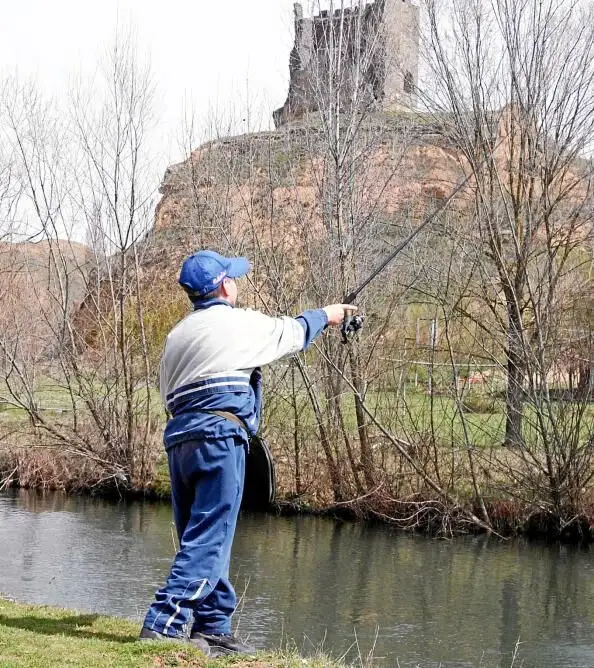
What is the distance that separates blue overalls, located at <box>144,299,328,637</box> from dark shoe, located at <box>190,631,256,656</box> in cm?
12

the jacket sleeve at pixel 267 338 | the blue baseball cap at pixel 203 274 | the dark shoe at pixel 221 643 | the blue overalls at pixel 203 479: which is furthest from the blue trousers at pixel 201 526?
the blue baseball cap at pixel 203 274

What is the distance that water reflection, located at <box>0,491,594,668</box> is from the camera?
35.2ft

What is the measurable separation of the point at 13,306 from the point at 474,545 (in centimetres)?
1150

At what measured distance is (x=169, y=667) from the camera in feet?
16.1

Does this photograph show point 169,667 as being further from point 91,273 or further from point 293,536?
point 91,273

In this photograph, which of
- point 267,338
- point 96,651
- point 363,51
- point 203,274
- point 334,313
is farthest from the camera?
point 363,51

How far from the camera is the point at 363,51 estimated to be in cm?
1886

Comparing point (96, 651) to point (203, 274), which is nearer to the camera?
point (96, 651)

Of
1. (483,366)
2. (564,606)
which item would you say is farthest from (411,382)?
(564,606)

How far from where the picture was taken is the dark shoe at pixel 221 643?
5.32 meters

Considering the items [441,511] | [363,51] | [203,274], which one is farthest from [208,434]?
[363,51]

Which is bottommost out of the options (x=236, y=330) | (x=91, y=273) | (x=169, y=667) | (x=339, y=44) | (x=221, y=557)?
(x=169, y=667)

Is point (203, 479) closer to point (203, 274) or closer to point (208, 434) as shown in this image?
point (208, 434)

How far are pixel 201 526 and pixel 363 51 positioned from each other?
49.2 feet
